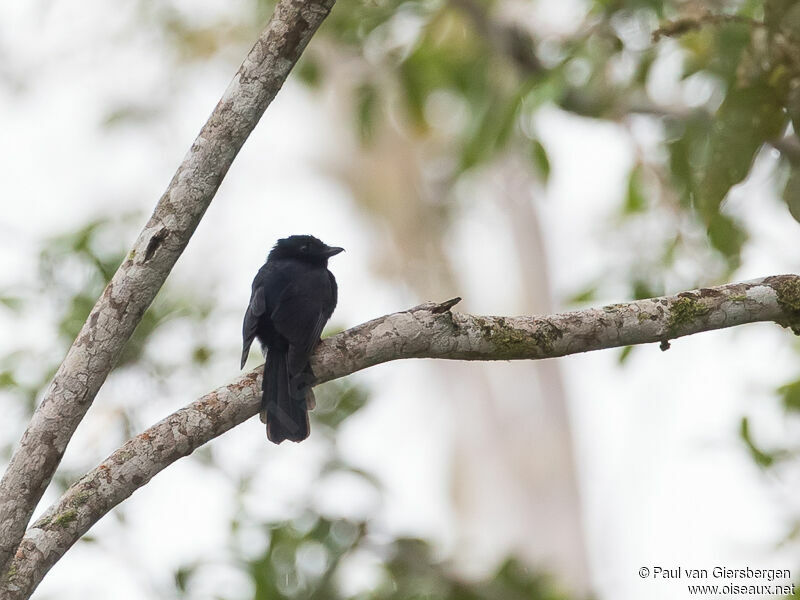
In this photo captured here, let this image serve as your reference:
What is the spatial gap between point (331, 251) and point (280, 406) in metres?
1.53

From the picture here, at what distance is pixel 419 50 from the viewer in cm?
636

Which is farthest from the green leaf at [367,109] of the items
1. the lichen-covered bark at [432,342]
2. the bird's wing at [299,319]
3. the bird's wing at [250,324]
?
the lichen-covered bark at [432,342]

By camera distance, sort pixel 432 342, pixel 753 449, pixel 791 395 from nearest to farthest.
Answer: pixel 432 342, pixel 791 395, pixel 753 449

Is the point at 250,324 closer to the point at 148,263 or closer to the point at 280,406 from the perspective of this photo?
the point at 280,406

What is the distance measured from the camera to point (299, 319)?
395 centimetres

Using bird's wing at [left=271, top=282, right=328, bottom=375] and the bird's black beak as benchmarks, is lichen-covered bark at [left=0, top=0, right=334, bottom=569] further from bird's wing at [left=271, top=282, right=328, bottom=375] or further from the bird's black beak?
the bird's black beak

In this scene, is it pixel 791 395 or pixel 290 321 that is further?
pixel 791 395

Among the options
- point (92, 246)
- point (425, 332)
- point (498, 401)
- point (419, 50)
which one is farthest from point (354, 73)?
point (498, 401)

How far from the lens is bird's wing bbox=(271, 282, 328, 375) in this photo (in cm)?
366

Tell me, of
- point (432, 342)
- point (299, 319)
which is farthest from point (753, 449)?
point (432, 342)

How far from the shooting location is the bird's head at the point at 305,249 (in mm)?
4879

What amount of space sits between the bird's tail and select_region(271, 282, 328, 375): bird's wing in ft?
0.22

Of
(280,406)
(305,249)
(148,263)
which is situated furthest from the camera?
(305,249)

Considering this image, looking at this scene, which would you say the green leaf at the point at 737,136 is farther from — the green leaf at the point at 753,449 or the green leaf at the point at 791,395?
the green leaf at the point at 753,449
